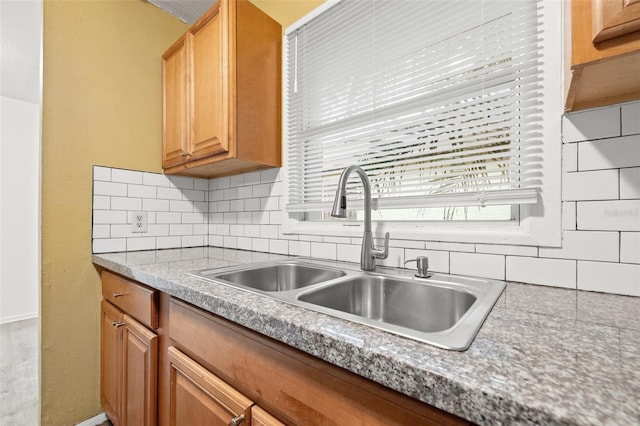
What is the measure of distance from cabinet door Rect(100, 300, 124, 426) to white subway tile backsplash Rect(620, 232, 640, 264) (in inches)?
70.3

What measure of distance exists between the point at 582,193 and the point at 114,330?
74.9 inches

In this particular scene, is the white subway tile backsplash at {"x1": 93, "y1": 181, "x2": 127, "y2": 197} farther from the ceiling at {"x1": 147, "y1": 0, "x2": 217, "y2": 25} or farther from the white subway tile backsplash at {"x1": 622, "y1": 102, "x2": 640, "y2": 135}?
the white subway tile backsplash at {"x1": 622, "y1": 102, "x2": 640, "y2": 135}

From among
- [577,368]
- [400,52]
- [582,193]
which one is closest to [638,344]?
[577,368]

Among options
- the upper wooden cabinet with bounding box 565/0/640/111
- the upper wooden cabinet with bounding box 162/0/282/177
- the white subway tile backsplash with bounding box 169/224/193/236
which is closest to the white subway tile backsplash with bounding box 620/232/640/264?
the upper wooden cabinet with bounding box 565/0/640/111

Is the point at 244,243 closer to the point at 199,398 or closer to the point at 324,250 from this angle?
the point at 324,250

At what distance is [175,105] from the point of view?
68.0 inches

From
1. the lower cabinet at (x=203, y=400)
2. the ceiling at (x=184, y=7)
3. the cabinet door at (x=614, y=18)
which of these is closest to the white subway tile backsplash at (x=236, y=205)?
the lower cabinet at (x=203, y=400)

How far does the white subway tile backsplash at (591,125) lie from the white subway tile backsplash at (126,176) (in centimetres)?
203

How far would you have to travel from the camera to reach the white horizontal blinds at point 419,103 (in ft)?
2.98

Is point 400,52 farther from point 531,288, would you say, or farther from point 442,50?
point 531,288

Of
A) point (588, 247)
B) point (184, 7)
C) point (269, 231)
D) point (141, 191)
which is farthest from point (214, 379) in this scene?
point (184, 7)

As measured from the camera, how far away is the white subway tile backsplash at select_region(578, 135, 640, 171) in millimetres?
730

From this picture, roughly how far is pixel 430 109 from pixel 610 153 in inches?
21.2

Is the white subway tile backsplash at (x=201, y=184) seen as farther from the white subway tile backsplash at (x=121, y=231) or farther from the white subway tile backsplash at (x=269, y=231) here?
the white subway tile backsplash at (x=269, y=231)
